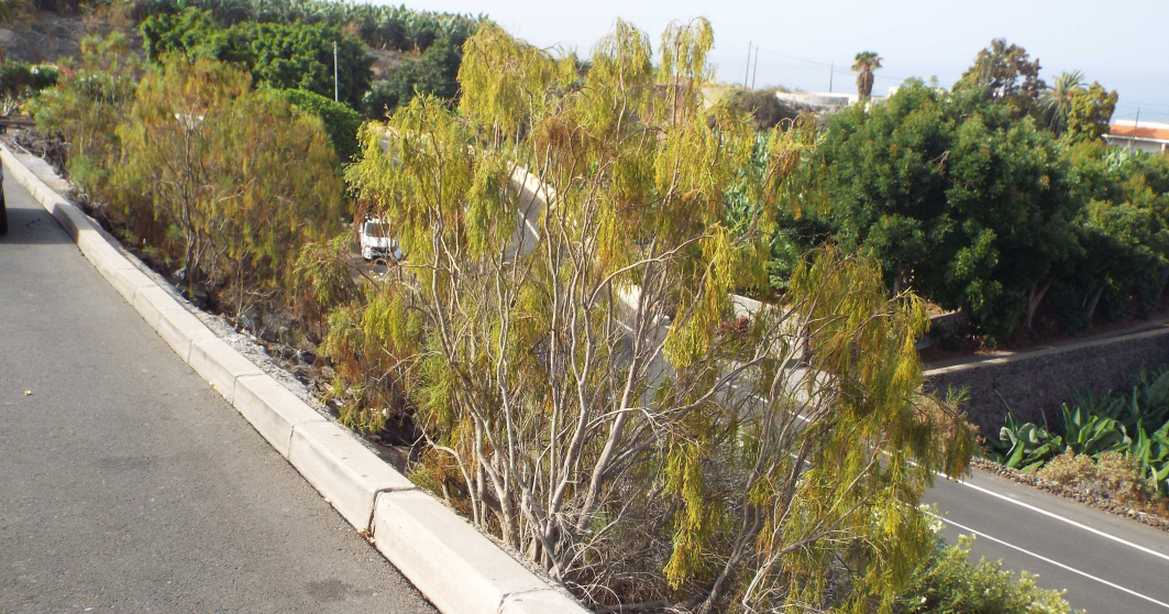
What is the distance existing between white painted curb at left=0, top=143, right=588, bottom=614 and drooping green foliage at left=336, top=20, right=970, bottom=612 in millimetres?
933

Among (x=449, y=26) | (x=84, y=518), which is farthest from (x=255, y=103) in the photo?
(x=449, y=26)

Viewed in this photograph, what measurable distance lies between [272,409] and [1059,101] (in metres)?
70.6

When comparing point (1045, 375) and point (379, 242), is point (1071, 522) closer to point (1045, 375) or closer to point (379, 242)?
point (1045, 375)

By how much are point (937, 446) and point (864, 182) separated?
19983 mm

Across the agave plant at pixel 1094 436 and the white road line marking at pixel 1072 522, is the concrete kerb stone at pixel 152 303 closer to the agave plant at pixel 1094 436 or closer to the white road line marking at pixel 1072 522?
the white road line marking at pixel 1072 522

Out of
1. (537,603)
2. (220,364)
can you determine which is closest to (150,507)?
(220,364)

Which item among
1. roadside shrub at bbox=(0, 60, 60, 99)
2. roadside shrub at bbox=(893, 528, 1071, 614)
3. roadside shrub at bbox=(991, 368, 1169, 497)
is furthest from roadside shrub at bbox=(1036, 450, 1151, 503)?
roadside shrub at bbox=(0, 60, 60, 99)

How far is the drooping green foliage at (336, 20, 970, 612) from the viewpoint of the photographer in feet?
18.9

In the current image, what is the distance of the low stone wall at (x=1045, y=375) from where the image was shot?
25219 mm

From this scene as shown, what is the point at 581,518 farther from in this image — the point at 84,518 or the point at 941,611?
the point at 941,611

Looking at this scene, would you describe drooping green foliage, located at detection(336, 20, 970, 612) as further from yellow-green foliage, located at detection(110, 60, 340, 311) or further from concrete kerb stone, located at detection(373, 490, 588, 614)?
yellow-green foliage, located at detection(110, 60, 340, 311)

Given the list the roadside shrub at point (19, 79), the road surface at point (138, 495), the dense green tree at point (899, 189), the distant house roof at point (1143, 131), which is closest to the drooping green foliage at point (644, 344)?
the road surface at point (138, 495)

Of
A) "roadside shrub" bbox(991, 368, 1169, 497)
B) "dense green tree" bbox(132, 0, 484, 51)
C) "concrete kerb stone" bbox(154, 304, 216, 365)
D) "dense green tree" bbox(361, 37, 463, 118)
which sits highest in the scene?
"dense green tree" bbox(132, 0, 484, 51)

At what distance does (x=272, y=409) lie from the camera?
21.8 ft
